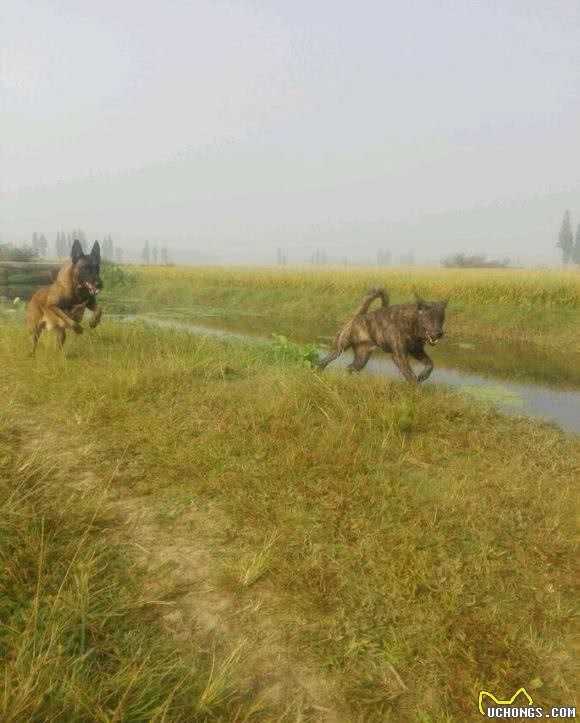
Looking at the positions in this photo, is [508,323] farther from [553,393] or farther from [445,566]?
[445,566]

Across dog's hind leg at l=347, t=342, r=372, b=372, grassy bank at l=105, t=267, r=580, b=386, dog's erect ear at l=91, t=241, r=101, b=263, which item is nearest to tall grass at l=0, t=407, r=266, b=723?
dog's hind leg at l=347, t=342, r=372, b=372

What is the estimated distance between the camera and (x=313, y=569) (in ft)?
10.0

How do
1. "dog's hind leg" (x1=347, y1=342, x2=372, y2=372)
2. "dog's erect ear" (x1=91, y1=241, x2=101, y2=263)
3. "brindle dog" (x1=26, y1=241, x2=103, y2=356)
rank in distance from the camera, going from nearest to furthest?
1. "dog's hind leg" (x1=347, y1=342, x2=372, y2=372)
2. "brindle dog" (x1=26, y1=241, x2=103, y2=356)
3. "dog's erect ear" (x1=91, y1=241, x2=101, y2=263)

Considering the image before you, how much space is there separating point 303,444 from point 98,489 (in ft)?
5.97

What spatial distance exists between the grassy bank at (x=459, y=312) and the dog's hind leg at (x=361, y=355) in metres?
1.59

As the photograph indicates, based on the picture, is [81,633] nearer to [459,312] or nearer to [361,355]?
[361,355]

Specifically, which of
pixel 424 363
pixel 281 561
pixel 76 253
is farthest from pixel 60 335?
pixel 281 561

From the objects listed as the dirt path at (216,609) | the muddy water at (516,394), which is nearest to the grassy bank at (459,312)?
the muddy water at (516,394)

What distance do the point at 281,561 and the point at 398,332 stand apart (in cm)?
434

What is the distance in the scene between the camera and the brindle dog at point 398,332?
21.0 ft

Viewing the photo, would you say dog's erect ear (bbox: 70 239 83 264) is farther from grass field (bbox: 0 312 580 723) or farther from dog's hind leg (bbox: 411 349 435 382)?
dog's hind leg (bbox: 411 349 435 382)

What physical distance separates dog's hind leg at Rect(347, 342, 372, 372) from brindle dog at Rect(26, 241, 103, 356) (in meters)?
4.05

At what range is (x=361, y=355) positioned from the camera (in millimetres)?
7383

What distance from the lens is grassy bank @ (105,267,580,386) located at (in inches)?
534
